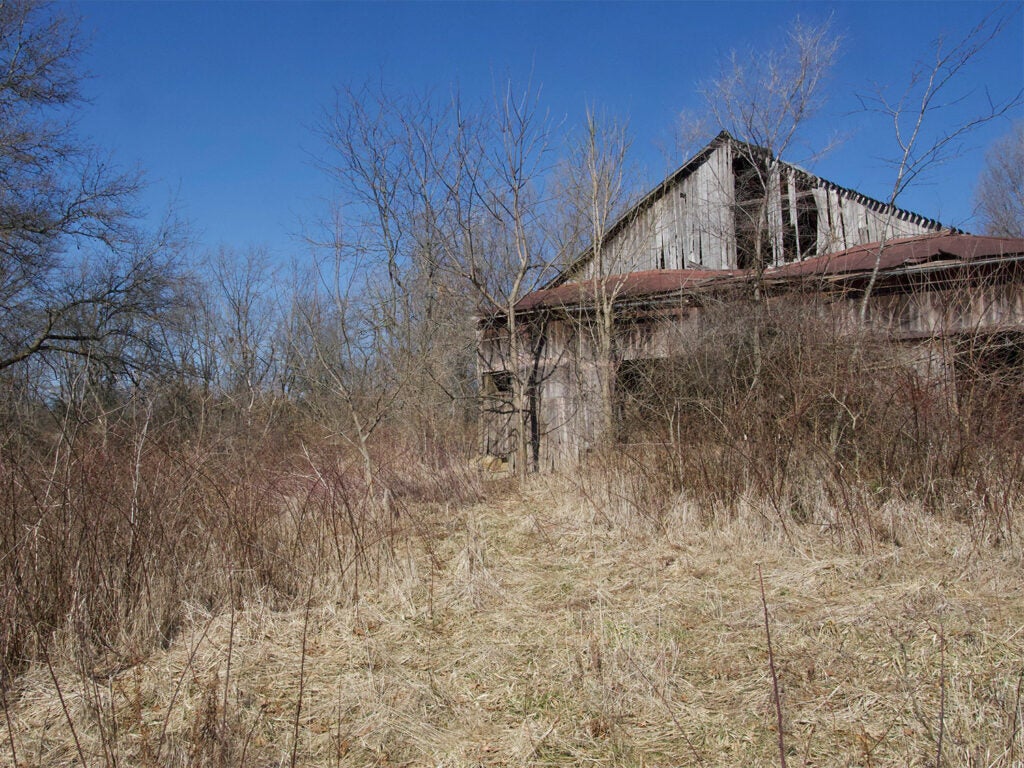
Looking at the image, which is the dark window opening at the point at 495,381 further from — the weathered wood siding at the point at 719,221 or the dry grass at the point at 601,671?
the dry grass at the point at 601,671

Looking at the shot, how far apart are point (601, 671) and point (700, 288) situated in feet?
23.2

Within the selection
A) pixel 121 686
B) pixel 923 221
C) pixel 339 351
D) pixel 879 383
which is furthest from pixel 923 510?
pixel 923 221

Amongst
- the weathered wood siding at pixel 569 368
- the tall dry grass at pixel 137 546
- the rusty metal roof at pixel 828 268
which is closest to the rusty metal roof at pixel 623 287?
the rusty metal roof at pixel 828 268

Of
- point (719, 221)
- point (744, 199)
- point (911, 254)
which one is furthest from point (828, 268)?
point (744, 199)

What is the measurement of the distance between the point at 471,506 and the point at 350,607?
3.95m

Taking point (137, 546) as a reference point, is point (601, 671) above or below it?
below

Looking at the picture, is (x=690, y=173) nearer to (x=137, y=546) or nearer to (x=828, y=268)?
(x=828, y=268)

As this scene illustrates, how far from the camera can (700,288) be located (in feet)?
31.0

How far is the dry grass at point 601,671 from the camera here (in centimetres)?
283

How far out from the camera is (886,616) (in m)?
3.85

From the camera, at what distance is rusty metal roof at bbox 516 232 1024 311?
29.7 ft

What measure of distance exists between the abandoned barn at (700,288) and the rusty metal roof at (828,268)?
0.04 meters

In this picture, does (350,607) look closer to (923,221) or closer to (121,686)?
(121,686)

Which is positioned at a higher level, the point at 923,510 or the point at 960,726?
the point at 923,510
